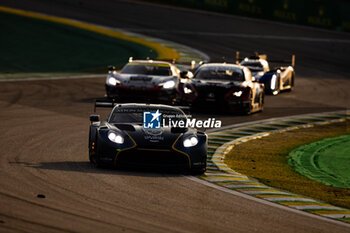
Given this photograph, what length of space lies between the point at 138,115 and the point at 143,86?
8.32 meters

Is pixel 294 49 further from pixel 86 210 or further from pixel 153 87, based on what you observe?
pixel 86 210

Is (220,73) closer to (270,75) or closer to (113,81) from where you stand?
(113,81)

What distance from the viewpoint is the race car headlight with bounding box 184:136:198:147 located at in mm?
12297

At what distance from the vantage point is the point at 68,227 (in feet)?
27.0

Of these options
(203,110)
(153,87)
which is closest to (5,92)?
(153,87)

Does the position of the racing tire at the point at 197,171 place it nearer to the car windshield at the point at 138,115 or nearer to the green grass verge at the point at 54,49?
the car windshield at the point at 138,115

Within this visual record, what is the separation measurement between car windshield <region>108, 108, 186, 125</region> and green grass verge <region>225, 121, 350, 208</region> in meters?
1.42

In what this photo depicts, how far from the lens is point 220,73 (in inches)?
866

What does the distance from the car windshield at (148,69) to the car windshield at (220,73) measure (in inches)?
50.8

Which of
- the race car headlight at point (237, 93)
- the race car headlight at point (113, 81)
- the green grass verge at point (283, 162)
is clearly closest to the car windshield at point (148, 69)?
the race car headlight at point (113, 81)

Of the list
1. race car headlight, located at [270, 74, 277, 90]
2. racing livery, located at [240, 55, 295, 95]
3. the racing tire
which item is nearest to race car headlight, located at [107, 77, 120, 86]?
racing livery, located at [240, 55, 295, 95]

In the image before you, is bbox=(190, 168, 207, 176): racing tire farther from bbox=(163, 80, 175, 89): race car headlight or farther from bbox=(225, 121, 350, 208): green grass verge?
bbox=(163, 80, 175, 89): race car headlight

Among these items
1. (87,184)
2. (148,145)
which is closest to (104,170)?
(148,145)

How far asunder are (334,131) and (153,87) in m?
5.11
